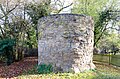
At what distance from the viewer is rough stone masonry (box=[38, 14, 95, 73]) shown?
31.6 feet

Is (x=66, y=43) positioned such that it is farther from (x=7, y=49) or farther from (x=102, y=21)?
(x=102, y=21)

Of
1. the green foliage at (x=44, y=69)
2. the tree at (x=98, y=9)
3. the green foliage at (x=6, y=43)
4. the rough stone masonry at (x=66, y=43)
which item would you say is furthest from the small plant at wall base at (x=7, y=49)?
the tree at (x=98, y=9)

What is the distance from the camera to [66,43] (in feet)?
31.6

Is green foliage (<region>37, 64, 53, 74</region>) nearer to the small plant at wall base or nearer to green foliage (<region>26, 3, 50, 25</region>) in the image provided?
the small plant at wall base

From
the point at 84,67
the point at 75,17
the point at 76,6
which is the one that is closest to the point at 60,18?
the point at 75,17

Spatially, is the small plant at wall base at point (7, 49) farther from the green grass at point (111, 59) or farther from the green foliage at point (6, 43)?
the green grass at point (111, 59)

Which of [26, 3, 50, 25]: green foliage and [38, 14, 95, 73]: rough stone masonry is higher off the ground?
[26, 3, 50, 25]: green foliage

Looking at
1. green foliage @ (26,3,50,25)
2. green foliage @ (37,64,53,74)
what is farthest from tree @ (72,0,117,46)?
green foliage @ (37,64,53,74)

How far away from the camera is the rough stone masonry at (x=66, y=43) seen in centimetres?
962

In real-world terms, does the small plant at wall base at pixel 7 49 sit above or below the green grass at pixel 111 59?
above

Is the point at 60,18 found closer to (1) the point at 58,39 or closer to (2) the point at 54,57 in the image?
(1) the point at 58,39

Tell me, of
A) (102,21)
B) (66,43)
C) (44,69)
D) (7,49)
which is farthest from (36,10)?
(44,69)

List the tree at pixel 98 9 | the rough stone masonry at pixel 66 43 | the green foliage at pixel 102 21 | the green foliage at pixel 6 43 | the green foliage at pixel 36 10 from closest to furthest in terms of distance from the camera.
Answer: the rough stone masonry at pixel 66 43
the green foliage at pixel 6 43
the green foliage at pixel 36 10
the tree at pixel 98 9
the green foliage at pixel 102 21

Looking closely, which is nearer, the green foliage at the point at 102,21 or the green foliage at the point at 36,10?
the green foliage at the point at 36,10
